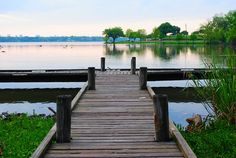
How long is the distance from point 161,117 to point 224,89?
3062 millimetres

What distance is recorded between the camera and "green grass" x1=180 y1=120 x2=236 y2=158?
882 cm

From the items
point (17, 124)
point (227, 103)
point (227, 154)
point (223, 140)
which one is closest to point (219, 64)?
point (227, 103)

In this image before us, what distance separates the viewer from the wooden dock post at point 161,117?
311 inches

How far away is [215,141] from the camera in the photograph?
31.5 feet

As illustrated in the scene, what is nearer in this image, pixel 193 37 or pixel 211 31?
pixel 211 31

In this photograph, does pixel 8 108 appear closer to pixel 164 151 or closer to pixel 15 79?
pixel 15 79

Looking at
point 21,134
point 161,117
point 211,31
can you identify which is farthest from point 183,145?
point 211,31

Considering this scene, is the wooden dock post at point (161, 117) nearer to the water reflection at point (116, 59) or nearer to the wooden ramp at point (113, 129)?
the wooden ramp at point (113, 129)

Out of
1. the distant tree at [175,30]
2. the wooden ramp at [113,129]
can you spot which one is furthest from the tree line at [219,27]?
the wooden ramp at [113,129]

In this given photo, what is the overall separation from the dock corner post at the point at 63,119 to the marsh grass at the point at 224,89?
4181 mm

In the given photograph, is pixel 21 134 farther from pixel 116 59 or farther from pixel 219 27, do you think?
pixel 219 27

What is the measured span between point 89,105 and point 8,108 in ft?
26.5

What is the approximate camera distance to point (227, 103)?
417 inches

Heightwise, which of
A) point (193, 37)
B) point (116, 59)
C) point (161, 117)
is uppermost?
point (193, 37)
